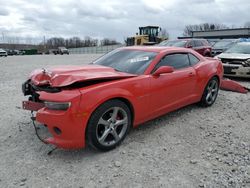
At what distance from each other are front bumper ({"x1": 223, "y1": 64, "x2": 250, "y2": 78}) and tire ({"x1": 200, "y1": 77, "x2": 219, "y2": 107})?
132 inches

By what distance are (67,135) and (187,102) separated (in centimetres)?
271

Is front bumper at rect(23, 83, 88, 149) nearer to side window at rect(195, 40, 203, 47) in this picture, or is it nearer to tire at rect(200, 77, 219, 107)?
tire at rect(200, 77, 219, 107)

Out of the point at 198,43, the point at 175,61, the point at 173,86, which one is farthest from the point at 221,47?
the point at 173,86

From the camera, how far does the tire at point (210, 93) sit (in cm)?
566

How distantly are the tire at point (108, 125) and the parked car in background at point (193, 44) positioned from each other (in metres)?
10.8

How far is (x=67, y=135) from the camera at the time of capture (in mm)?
3262

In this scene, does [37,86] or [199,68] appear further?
[199,68]

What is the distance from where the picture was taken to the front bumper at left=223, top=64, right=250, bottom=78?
8812 mm

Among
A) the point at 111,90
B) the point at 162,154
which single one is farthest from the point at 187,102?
the point at 111,90

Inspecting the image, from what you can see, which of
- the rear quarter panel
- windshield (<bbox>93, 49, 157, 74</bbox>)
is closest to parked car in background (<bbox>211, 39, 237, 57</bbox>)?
the rear quarter panel

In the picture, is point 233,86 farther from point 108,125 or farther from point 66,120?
point 66,120

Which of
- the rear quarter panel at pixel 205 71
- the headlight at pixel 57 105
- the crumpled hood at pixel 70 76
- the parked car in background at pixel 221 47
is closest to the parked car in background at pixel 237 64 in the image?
the rear quarter panel at pixel 205 71

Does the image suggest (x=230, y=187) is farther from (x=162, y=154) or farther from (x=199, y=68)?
(x=199, y=68)

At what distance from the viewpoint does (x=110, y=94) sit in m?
3.51
